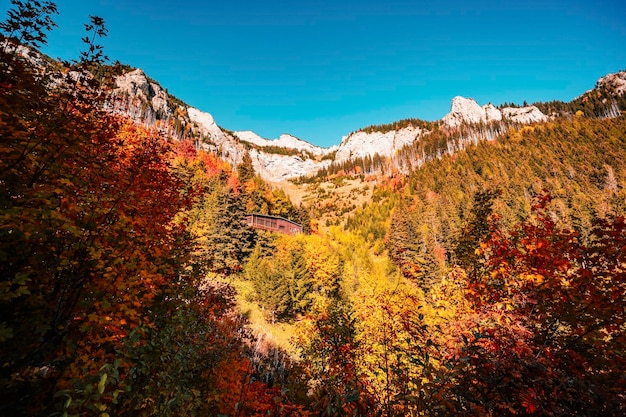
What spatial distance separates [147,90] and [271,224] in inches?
5802

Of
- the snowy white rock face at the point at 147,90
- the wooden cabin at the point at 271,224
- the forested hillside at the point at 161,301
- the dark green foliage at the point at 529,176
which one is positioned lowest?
the forested hillside at the point at 161,301

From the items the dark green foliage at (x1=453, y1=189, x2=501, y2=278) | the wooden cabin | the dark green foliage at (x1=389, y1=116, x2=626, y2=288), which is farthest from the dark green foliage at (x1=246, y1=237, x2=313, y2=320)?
the dark green foliage at (x1=453, y1=189, x2=501, y2=278)

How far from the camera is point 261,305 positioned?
36.4 meters

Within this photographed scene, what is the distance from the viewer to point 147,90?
15362 centimetres

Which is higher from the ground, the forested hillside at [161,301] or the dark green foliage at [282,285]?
the forested hillside at [161,301]

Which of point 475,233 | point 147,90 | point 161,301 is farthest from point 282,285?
point 147,90

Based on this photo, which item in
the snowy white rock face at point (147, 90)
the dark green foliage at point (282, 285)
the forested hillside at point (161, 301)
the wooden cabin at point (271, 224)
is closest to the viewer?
the forested hillside at point (161, 301)

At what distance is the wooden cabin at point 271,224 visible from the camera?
184 ft

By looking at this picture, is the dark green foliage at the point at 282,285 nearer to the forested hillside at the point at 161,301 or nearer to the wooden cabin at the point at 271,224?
the wooden cabin at the point at 271,224

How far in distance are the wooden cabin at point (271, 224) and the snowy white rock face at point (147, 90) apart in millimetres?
122913

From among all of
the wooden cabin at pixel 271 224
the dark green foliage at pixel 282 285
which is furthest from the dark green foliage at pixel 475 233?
the wooden cabin at pixel 271 224

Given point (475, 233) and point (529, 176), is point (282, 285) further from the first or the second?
point (529, 176)

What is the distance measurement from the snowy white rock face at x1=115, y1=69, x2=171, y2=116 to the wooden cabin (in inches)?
4839

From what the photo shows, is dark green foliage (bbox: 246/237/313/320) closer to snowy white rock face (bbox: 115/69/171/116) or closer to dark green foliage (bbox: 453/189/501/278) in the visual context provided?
dark green foliage (bbox: 453/189/501/278)
